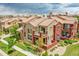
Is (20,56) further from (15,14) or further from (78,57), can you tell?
(78,57)

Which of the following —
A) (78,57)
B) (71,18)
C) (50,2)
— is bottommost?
(78,57)

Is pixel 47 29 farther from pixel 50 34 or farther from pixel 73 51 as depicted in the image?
pixel 73 51

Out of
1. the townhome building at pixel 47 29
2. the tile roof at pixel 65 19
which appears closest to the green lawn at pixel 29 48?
the townhome building at pixel 47 29

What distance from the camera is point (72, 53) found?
1749 millimetres

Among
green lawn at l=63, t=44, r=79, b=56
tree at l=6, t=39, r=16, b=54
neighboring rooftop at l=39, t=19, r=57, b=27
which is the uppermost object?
neighboring rooftop at l=39, t=19, r=57, b=27

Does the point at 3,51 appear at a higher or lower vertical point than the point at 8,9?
lower

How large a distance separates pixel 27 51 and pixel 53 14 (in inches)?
13.0

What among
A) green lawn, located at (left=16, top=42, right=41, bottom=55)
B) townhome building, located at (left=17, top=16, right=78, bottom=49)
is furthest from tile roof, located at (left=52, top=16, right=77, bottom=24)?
green lawn, located at (left=16, top=42, right=41, bottom=55)

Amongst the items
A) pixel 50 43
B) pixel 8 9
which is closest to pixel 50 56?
pixel 50 43

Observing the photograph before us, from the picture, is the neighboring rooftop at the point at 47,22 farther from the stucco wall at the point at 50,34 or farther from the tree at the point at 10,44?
the tree at the point at 10,44

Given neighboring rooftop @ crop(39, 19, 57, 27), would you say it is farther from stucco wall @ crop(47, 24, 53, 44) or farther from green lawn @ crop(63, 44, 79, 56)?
green lawn @ crop(63, 44, 79, 56)

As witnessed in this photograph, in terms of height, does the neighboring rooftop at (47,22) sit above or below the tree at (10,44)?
above

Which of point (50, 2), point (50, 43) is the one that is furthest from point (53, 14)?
point (50, 43)

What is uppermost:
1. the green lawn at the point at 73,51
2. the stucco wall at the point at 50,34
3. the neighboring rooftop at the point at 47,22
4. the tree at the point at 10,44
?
the neighboring rooftop at the point at 47,22
